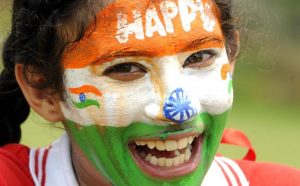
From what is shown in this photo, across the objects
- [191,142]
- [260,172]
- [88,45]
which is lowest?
[260,172]

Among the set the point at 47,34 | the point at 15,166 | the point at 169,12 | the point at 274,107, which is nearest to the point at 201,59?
the point at 169,12

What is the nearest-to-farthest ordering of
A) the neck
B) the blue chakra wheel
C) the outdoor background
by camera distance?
→ the blue chakra wheel → the neck → the outdoor background

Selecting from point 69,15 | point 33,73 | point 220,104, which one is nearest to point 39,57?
point 33,73

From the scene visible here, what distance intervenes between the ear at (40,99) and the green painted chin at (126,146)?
7cm

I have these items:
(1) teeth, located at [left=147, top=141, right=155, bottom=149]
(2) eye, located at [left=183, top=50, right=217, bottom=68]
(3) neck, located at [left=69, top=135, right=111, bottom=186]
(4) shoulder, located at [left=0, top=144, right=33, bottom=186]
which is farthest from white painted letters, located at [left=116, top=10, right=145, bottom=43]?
(4) shoulder, located at [left=0, top=144, right=33, bottom=186]

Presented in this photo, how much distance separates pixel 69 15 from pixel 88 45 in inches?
3.3

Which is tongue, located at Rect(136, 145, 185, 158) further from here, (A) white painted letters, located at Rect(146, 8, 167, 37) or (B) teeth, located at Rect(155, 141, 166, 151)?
(A) white painted letters, located at Rect(146, 8, 167, 37)

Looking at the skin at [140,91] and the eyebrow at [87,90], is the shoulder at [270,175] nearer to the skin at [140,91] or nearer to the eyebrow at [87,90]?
the skin at [140,91]

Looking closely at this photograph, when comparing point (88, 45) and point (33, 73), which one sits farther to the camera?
point (33, 73)

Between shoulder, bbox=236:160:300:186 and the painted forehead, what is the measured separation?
42cm

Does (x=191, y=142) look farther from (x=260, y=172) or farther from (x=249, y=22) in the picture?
(x=249, y=22)

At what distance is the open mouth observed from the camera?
1.58m

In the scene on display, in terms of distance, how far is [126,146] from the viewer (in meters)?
1.60

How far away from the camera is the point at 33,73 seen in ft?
5.72
